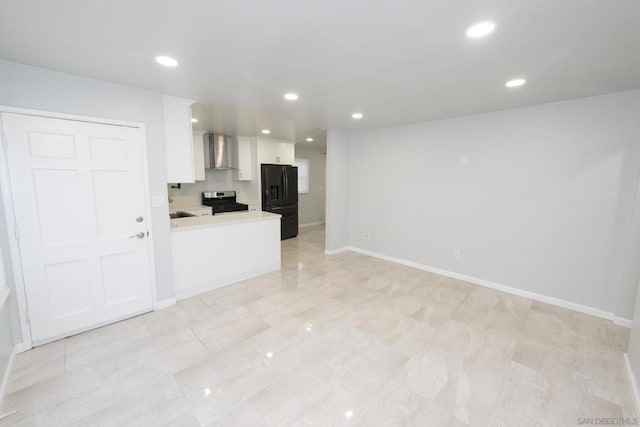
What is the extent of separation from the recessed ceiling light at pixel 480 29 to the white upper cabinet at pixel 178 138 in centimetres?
287

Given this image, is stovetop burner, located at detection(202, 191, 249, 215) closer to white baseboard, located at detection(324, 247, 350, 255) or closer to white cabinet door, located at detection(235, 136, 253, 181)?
white cabinet door, located at detection(235, 136, 253, 181)

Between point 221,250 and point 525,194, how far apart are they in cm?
401

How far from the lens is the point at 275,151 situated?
616 centimetres

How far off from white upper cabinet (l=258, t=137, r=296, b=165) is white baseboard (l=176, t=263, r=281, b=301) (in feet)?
9.00

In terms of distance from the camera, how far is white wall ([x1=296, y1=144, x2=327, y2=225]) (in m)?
7.79

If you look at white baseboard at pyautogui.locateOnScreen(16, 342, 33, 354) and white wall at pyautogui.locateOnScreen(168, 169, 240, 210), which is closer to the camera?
white baseboard at pyautogui.locateOnScreen(16, 342, 33, 354)

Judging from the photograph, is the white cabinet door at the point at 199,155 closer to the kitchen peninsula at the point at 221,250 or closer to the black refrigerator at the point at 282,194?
the black refrigerator at the point at 282,194

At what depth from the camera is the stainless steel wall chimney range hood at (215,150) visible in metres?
5.54

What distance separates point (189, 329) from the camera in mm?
2611

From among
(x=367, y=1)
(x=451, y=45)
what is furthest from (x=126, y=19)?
(x=451, y=45)

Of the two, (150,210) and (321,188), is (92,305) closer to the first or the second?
(150,210)

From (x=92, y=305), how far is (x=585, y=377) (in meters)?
4.32

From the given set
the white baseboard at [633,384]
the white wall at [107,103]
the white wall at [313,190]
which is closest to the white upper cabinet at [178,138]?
the white wall at [107,103]

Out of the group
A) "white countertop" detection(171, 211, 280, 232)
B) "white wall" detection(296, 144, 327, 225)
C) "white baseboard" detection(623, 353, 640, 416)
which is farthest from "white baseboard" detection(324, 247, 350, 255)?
"white baseboard" detection(623, 353, 640, 416)
